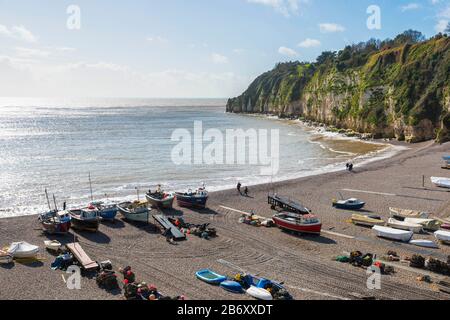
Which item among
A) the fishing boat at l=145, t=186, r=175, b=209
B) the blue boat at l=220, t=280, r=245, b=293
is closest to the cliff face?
the fishing boat at l=145, t=186, r=175, b=209

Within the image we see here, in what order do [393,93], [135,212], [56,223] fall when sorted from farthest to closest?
[393,93] < [135,212] < [56,223]

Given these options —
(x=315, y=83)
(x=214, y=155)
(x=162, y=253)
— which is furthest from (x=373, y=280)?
(x=315, y=83)

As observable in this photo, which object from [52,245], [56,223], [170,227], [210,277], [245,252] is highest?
[56,223]

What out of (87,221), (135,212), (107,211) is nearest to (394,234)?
(135,212)

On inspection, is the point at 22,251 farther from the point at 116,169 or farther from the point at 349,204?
the point at 116,169

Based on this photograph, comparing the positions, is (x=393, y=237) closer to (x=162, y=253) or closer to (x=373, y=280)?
(x=373, y=280)

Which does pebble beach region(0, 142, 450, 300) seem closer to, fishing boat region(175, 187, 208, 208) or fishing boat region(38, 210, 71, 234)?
fishing boat region(38, 210, 71, 234)
